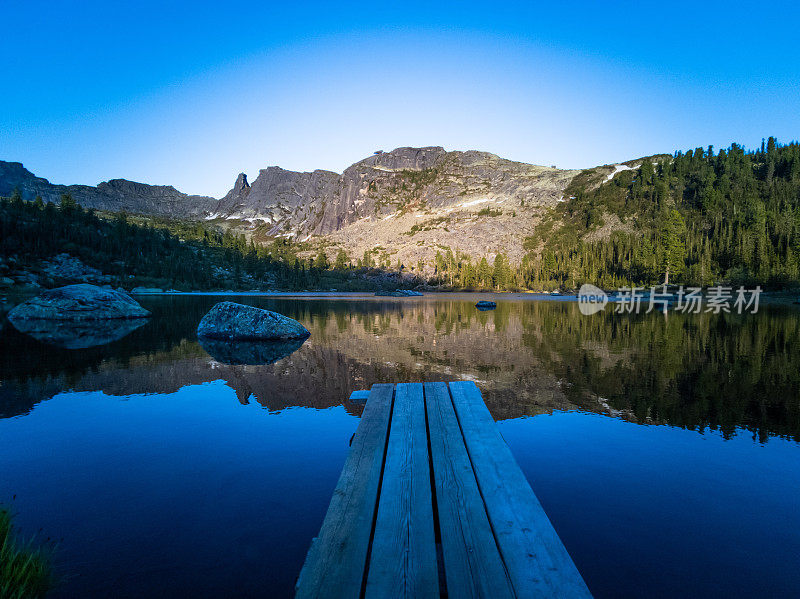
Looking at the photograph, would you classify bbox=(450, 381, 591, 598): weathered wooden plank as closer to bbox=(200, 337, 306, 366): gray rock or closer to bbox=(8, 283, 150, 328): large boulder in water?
bbox=(200, 337, 306, 366): gray rock

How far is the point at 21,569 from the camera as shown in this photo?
3996mm

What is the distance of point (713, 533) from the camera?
211 inches

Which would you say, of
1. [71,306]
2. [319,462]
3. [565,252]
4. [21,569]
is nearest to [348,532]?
[21,569]

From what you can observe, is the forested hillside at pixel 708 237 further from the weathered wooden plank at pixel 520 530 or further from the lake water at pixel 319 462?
the weathered wooden plank at pixel 520 530

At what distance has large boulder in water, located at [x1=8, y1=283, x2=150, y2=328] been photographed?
34500mm

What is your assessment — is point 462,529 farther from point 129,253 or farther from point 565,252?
point 565,252

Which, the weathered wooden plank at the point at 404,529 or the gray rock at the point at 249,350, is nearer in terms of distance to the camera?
the weathered wooden plank at the point at 404,529

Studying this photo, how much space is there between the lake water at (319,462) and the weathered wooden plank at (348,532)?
0.94m

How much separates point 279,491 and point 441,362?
11717 mm

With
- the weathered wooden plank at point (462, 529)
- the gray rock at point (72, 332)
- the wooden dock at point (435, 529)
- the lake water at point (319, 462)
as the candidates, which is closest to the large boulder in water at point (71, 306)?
the gray rock at point (72, 332)

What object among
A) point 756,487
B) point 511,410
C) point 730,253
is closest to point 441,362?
point 511,410

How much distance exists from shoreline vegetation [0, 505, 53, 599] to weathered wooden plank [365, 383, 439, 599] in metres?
3.38

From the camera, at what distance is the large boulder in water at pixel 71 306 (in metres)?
34.5

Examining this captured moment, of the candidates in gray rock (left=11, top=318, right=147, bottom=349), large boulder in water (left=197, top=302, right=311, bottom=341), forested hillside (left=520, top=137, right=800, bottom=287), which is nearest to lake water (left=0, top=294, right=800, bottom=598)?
gray rock (left=11, top=318, right=147, bottom=349)
